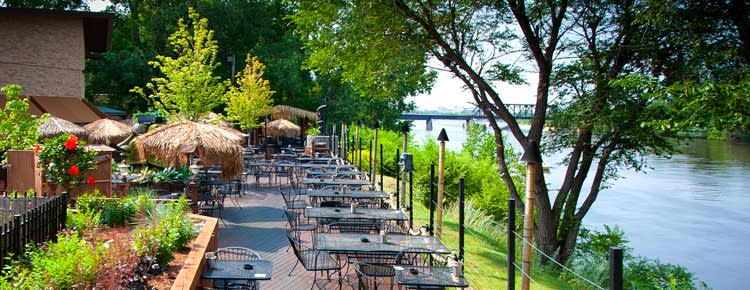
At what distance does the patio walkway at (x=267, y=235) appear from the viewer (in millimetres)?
8839

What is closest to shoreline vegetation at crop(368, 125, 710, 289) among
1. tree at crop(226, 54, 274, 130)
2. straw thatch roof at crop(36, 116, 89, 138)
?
tree at crop(226, 54, 274, 130)

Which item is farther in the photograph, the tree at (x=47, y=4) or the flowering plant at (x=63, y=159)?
the tree at (x=47, y=4)

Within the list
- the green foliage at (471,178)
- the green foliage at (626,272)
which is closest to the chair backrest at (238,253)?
the green foliage at (626,272)

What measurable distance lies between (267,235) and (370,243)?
4.15 meters

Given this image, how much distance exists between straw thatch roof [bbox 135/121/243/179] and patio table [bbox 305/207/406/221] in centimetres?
365

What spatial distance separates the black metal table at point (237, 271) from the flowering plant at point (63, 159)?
453cm

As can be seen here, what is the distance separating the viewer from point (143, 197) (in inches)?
383

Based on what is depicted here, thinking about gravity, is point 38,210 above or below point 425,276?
above

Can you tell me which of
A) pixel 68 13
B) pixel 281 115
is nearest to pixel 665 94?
pixel 68 13

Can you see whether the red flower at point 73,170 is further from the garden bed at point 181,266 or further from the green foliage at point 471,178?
the green foliage at point 471,178

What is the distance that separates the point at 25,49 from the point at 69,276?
2255cm

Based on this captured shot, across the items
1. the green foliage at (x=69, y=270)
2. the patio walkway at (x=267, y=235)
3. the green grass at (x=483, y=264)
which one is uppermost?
the green foliage at (x=69, y=270)

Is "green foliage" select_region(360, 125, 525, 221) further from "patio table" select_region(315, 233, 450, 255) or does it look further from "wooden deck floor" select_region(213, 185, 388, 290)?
"patio table" select_region(315, 233, 450, 255)

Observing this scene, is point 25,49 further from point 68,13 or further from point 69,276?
point 69,276
